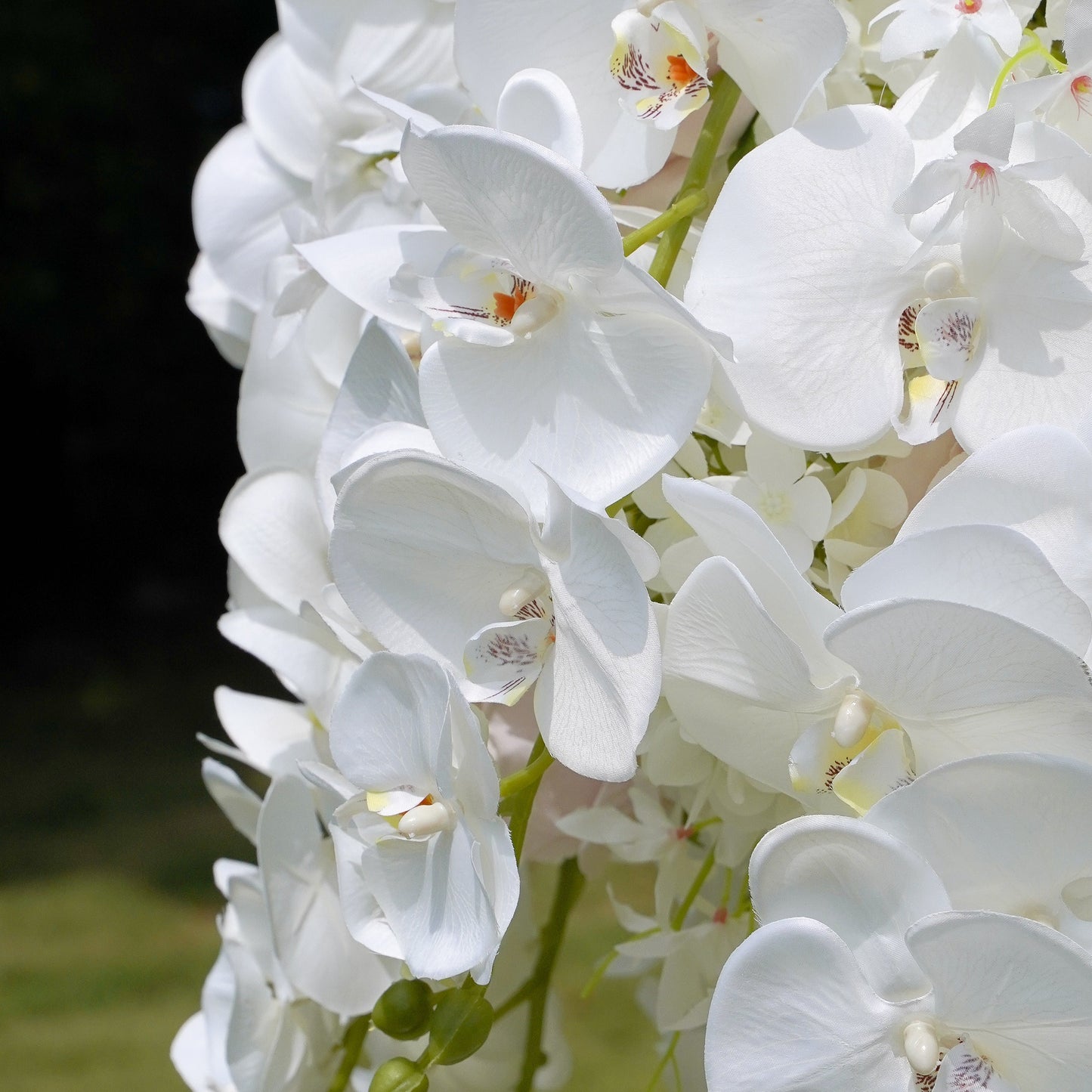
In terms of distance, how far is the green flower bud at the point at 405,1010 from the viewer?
A: 0.22 meters

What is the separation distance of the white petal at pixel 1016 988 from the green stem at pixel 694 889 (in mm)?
108

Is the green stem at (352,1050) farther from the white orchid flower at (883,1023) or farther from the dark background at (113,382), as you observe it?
the dark background at (113,382)

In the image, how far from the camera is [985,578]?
16cm

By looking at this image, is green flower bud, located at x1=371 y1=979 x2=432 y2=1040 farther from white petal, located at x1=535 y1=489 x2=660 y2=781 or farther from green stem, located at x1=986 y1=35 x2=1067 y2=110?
green stem, located at x1=986 y1=35 x2=1067 y2=110

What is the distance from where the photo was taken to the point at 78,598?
2.18 metres

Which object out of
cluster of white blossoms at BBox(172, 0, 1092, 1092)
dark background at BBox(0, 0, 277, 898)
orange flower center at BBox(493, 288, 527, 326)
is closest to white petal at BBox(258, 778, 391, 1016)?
cluster of white blossoms at BBox(172, 0, 1092, 1092)

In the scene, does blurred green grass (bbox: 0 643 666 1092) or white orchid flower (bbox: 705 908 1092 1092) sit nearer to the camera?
white orchid flower (bbox: 705 908 1092 1092)

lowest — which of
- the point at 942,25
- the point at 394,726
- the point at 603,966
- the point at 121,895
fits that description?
the point at 121,895

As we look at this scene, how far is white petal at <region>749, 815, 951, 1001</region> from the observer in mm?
160

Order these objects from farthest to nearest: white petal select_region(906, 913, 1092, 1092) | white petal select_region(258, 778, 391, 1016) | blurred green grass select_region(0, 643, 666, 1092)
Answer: blurred green grass select_region(0, 643, 666, 1092) < white petal select_region(258, 778, 391, 1016) < white petal select_region(906, 913, 1092, 1092)

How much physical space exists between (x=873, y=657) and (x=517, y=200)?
0.07 meters

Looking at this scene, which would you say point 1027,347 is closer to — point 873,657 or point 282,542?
point 873,657

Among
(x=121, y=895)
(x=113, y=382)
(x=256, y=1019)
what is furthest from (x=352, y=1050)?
(x=113, y=382)

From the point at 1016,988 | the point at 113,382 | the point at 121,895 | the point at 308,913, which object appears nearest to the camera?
the point at 1016,988
